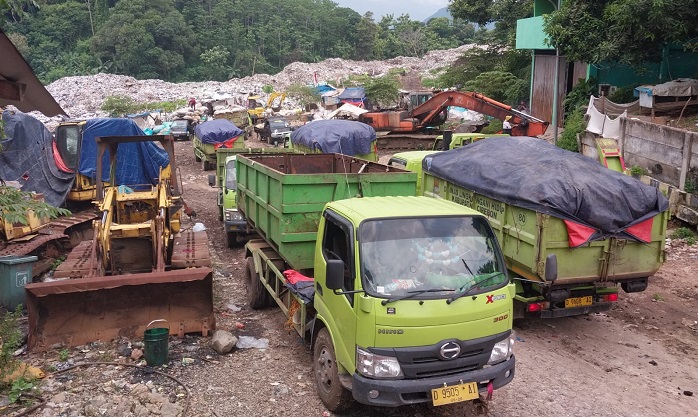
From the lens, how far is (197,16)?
7850 cm

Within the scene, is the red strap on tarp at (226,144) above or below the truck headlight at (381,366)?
below

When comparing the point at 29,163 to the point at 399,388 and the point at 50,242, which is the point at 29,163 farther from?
the point at 399,388

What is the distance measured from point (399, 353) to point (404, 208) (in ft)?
4.75

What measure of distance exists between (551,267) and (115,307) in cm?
510

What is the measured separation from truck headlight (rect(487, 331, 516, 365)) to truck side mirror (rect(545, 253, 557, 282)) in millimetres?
1813

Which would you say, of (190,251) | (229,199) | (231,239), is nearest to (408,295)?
(190,251)

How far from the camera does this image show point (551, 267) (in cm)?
681

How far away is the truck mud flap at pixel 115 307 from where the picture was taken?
22.1ft

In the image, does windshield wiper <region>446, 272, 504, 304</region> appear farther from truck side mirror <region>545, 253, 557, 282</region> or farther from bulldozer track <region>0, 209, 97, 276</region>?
bulldozer track <region>0, 209, 97, 276</region>

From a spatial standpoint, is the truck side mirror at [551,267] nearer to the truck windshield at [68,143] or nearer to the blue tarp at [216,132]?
the truck windshield at [68,143]

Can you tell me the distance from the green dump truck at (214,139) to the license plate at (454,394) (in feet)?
61.4

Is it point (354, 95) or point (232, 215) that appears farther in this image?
point (354, 95)

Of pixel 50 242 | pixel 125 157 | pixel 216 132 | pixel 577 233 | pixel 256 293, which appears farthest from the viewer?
pixel 216 132

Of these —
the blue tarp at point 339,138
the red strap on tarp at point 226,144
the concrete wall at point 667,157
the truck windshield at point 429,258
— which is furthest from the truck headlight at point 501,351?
the red strap on tarp at point 226,144
